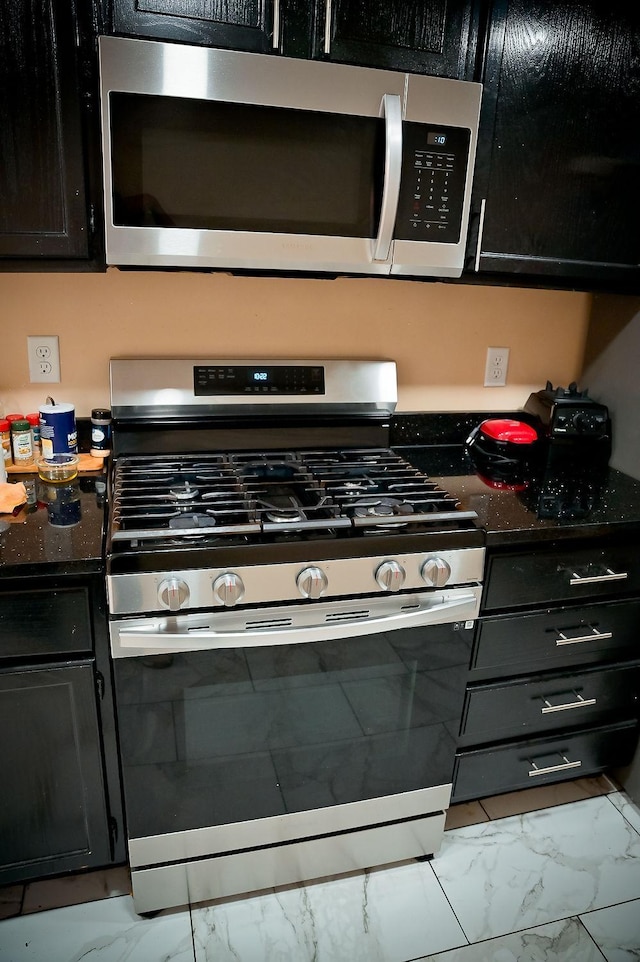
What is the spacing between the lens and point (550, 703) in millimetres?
1705

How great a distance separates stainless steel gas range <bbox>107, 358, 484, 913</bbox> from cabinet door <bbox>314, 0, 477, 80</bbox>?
0.73m

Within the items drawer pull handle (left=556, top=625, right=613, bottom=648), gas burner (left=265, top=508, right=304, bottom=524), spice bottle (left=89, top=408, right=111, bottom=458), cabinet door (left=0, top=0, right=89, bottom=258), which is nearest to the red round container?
drawer pull handle (left=556, top=625, right=613, bottom=648)

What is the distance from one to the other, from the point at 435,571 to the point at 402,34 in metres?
1.08

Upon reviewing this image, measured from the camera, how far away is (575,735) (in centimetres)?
179

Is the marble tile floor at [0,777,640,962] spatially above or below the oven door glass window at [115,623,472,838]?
below

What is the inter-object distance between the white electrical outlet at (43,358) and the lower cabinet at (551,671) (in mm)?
1147

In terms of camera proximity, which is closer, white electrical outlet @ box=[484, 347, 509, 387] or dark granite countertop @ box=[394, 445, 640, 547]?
dark granite countertop @ box=[394, 445, 640, 547]

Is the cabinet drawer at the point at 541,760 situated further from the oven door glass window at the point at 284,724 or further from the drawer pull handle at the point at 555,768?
the oven door glass window at the point at 284,724

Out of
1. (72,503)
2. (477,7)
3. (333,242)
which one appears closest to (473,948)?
(72,503)

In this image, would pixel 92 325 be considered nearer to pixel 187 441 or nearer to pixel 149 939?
pixel 187 441

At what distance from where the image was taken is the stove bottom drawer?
4.92 feet

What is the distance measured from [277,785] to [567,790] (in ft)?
3.06

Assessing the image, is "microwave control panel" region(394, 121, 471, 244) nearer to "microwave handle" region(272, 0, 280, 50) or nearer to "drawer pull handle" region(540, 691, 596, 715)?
"microwave handle" region(272, 0, 280, 50)

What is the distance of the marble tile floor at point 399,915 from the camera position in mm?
1476
